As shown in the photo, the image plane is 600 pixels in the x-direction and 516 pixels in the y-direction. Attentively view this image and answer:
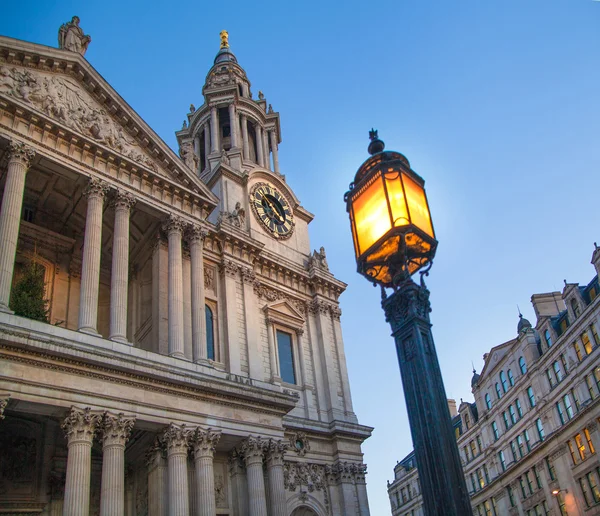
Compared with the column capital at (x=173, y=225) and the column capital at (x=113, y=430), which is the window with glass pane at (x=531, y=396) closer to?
the column capital at (x=173, y=225)

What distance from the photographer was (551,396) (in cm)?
5341

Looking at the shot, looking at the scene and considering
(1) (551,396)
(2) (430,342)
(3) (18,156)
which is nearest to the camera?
(2) (430,342)

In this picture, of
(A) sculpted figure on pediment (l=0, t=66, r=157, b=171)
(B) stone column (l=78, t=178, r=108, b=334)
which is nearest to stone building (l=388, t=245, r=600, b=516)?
(A) sculpted figure on pediment (l=0, t=66, r=157, b=171)

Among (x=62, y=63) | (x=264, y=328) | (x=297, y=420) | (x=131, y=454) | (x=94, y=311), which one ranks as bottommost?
(x=131, y=454)

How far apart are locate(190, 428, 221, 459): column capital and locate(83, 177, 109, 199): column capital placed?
10.5m

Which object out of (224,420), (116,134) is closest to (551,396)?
(224,420)

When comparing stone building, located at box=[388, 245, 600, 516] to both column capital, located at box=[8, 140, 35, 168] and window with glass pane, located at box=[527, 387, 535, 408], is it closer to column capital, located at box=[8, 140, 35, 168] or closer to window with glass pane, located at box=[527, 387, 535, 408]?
window with glass pane, located at box=[527, 387, 535, 408]

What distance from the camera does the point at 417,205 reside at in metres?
8.93

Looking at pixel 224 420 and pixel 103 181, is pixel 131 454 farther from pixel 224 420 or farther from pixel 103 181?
pixel 103 181

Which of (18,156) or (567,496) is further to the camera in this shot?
(567,496)

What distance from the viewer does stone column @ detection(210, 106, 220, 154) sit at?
141ft

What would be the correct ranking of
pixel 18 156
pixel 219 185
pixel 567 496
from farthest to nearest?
pixel 567 496 < pixel 219 185 < pixel 18 156

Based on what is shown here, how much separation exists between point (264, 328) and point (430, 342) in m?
24.9

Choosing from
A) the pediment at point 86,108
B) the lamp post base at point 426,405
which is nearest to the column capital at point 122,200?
the pediment at point 86,108
